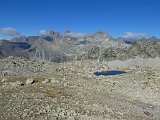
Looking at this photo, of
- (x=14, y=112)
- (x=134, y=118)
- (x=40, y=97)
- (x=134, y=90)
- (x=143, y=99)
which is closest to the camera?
(x=14, y=112)

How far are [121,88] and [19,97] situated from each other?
3467cm

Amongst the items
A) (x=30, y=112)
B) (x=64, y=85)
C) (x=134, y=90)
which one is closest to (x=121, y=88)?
(x=134, y=90)

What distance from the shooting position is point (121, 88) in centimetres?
8356

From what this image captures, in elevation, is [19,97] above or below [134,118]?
above

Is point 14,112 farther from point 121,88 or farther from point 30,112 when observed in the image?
point 121,88

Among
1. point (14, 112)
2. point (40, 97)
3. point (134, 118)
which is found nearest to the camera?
point (14, 112)

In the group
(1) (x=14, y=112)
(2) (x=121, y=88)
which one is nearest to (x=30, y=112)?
(1) (x=14, y=112)

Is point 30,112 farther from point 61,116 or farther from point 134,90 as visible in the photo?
point 134,90

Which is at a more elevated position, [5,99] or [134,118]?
[5,99]

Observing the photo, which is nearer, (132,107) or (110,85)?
(132,107)

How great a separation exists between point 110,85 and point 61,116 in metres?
38.6

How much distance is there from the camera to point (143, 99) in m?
74.2

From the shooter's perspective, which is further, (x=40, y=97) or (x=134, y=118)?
(x=40, y=97)

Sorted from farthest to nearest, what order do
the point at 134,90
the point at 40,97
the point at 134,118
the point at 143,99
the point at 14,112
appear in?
1. the point at 134,90
2. the point at 143,99
3. the point at 40,97
4. the point at 134,118
5. the point at 14,112
